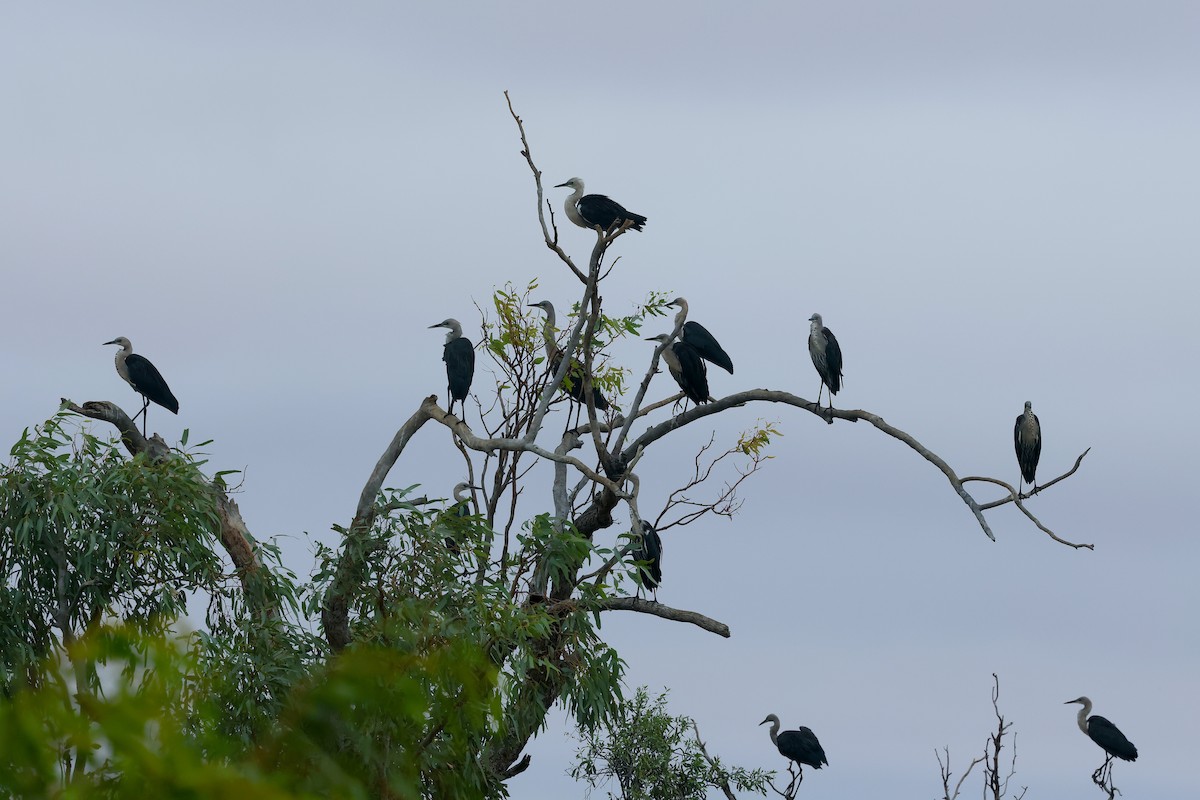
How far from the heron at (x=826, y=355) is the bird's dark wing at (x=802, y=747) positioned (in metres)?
6.77

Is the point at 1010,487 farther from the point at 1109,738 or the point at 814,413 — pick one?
the point at 1109,738

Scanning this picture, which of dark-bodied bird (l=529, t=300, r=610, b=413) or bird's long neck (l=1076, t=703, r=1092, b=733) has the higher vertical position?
bird's long neck (l=1076, t=703, r=1092, b=733)

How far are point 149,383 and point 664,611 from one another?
635 centimetres

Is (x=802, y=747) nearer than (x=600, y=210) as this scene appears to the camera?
No

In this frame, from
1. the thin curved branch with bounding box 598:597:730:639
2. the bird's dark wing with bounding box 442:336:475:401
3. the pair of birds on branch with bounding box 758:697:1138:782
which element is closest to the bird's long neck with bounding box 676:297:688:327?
the bird's dark wing with bounding box 442:336:475:401

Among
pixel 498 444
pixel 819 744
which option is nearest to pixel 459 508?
pixel 498 444

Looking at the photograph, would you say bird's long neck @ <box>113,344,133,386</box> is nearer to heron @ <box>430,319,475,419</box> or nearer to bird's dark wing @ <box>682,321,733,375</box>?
heron @ <box>430,319,475,419</box>

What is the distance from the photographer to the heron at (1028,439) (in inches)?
572

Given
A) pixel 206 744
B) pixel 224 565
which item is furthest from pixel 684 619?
pixel 206 744

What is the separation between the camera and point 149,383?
48.5ft

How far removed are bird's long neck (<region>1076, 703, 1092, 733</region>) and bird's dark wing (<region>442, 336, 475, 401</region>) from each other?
10749 millimetres

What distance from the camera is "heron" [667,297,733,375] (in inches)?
496

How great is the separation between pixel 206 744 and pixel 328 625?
8.35 m

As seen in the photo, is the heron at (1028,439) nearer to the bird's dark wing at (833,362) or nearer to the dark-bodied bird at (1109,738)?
the bird's dark wing at (833,362)
